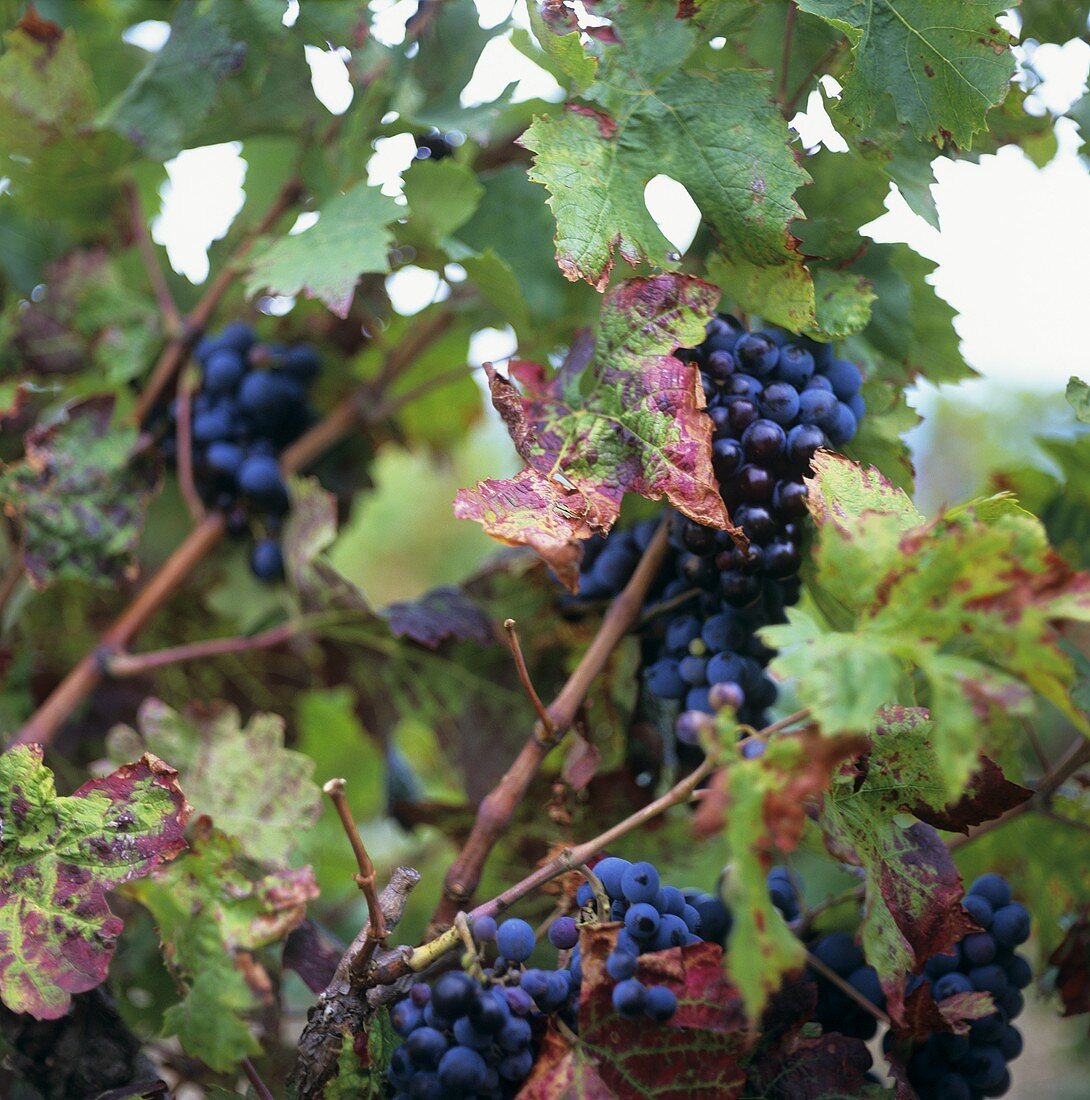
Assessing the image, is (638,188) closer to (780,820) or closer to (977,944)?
(780,820)

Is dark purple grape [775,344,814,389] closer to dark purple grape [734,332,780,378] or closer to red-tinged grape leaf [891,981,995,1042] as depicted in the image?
dark purple grape [734,332,780,378]

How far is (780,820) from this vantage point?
0.43m

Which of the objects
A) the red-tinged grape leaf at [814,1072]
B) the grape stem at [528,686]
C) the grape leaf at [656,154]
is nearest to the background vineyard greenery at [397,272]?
the grape leaf at [656,154]

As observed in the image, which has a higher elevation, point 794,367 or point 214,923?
point 794,367

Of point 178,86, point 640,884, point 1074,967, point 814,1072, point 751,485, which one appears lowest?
point 1074,967

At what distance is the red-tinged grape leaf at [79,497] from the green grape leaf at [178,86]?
0.73 feet

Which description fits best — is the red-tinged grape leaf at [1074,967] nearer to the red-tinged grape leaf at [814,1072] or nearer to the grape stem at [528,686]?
the red-tinged grape leaf at [814,1072]

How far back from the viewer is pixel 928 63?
643 mm

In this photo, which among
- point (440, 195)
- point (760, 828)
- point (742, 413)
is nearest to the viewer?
point (760, 828)

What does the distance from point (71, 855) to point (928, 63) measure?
2.24ft

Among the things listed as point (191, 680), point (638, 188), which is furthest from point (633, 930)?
point (191, 680)

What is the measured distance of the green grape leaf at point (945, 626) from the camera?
17.0 inches

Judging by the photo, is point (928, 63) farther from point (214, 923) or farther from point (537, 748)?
point (214, 923)

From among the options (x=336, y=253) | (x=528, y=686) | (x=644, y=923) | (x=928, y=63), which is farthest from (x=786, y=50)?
(x=644, y=923)
